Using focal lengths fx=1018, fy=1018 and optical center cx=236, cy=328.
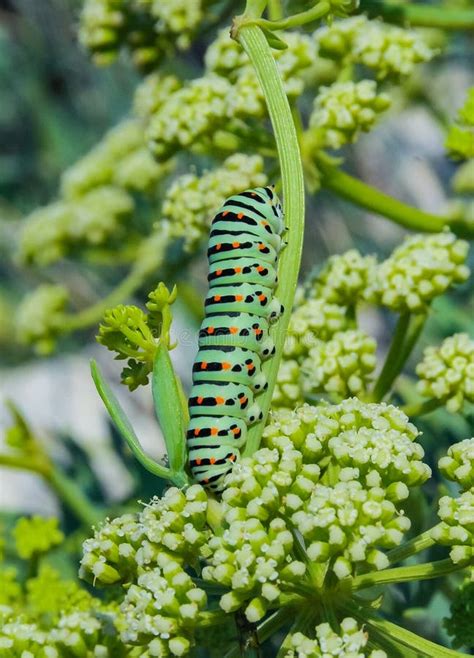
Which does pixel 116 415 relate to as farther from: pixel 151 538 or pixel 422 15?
pixel 422 15

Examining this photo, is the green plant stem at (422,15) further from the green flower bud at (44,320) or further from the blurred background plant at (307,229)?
the green flower bud at (44,320)

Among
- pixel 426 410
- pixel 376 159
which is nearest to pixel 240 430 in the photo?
pixel 426 410

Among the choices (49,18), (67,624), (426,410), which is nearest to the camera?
(67,624)

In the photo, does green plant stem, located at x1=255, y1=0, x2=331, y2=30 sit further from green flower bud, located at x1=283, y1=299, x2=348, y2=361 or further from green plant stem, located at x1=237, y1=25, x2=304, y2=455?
green flower bud, located at x1=283, y1=299, x2=348, y2=361

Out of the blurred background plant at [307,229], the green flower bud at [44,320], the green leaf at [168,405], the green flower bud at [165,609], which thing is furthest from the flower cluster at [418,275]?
the green flower bud at [44,320]

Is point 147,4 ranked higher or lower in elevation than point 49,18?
higher

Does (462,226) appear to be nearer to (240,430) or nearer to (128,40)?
(240,430)
